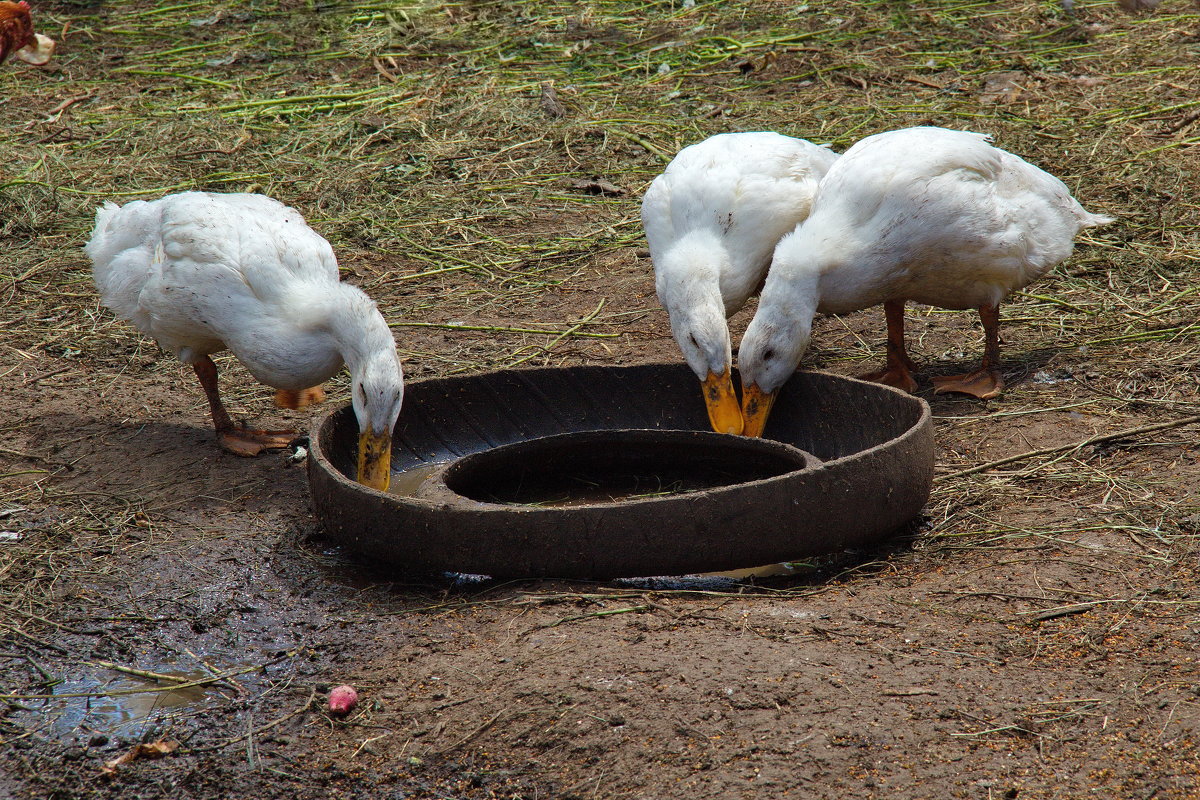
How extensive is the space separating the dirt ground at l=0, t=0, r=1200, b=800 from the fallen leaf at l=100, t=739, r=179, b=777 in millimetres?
41

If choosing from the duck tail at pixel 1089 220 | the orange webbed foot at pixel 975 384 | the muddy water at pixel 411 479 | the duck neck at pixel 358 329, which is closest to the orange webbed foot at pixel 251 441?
the muddy water at pixel 411 479

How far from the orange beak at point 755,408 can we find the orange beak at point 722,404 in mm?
48

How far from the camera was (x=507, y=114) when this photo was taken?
9.27 m

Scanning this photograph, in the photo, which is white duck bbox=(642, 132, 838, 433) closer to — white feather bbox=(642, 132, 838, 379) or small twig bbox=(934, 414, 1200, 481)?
white feather bbox=(642, 132, 838, 379)

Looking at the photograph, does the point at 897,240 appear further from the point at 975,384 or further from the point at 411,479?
→ the point at 411,479

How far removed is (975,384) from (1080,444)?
793mm

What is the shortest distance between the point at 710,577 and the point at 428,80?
7127mm

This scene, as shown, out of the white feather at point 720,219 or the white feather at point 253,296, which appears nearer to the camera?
the white feather at point 253,296

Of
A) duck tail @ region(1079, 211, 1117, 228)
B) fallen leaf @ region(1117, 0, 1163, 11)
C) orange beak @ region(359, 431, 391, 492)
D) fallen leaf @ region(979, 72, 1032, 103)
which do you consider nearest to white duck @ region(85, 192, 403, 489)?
orange beak @ region(359, 431, 391, 492)

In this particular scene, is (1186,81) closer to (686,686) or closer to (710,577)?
(710,577)

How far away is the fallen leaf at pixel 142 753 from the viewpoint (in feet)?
10.4

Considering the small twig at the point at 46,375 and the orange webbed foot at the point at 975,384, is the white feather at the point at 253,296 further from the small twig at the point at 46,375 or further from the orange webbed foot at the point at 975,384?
the orange webbed foot at the point at 975,384

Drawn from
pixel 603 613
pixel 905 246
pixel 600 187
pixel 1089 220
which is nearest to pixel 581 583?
pixel 603 613

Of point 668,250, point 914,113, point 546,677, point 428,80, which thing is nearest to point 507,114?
A: point 428,80
